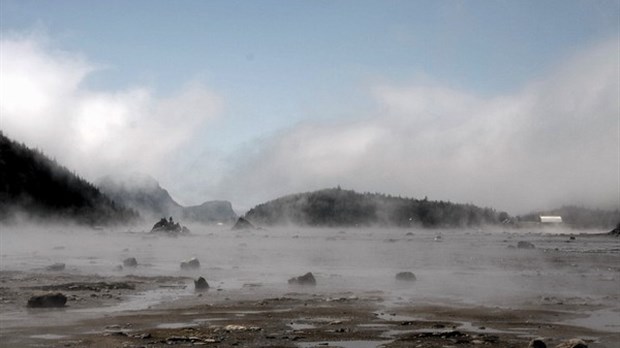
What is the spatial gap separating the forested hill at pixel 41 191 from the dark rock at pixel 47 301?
4937 inches

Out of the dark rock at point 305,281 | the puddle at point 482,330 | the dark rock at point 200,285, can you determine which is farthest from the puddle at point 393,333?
→ the dark rock at point 305,281

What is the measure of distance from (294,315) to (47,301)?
7175 millimetres

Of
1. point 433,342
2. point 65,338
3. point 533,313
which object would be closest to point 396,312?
point 533,313

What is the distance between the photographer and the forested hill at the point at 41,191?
484 ft

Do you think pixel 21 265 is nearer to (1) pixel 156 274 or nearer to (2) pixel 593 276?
(1) pixel 156 274

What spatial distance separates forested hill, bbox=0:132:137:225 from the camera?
147500 mm

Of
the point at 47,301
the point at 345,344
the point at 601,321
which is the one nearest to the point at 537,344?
the point at 345,344

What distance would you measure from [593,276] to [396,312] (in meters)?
17.8

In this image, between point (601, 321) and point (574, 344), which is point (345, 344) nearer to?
point (574, 344)

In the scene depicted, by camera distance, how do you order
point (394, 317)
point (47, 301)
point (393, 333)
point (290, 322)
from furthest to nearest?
point (47, 301)
point (394, 317)
point (290, 322)
point (393, 333)

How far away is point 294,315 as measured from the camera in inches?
702

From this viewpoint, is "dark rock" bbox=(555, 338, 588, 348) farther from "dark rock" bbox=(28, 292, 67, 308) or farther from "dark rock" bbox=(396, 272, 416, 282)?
"dark rock" bbox=(396, 272, 416, 282)

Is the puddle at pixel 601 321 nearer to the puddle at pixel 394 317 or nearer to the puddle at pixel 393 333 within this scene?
the puddle at pixel 394 317

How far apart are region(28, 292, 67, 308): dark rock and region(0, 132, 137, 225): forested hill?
12539cm
